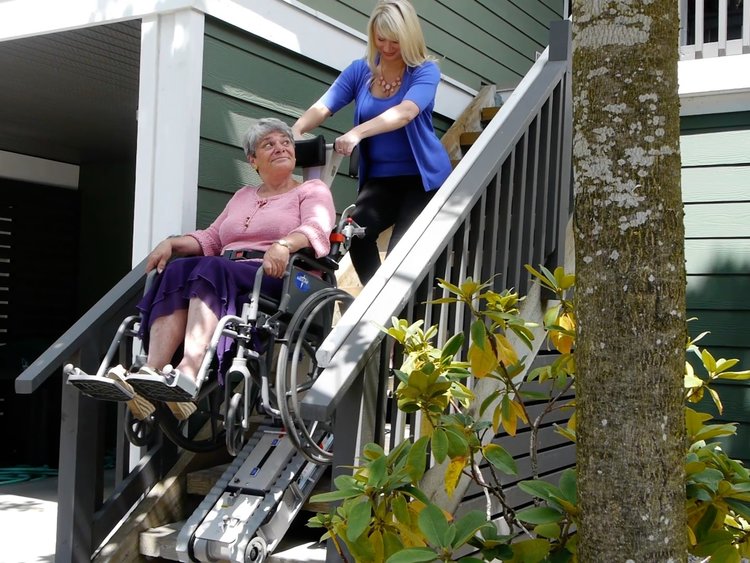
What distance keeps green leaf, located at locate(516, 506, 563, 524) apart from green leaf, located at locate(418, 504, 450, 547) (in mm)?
160

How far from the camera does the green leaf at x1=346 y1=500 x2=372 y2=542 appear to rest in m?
1.61

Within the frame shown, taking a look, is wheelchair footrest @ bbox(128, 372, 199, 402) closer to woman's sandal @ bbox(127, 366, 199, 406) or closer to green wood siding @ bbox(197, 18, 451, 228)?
woman's sandal @ bbox(127, 366, 199, 406)

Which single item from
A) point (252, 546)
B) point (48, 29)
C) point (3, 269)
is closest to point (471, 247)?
point (252, 546)

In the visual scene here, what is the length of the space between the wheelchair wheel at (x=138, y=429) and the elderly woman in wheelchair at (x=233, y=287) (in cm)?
12

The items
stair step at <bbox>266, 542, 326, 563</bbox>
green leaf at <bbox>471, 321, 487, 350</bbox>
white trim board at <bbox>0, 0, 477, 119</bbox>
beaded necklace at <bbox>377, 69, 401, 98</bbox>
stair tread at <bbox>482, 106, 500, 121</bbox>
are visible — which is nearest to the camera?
green leaf at <bbox>471, 321, 487, 350</bbox>

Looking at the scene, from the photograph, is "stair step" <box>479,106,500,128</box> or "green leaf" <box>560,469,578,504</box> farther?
"stair step" <box>479,106,500,128</box>

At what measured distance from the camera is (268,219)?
10.5 feet

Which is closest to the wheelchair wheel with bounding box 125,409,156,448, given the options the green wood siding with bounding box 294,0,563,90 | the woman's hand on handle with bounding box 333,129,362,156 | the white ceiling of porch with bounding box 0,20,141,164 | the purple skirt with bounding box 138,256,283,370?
the purple skirt with bounding box 138,256,283,370

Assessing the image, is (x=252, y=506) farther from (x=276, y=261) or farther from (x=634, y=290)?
(x=634, y=290)

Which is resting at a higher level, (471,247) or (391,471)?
(471,247)

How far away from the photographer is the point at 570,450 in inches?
145

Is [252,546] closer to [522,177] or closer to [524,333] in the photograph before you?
[524,333]

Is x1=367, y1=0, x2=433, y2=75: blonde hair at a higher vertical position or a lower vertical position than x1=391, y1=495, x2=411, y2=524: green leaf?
higher

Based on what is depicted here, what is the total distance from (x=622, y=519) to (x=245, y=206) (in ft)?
6.82
